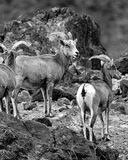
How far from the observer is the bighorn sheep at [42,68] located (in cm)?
941

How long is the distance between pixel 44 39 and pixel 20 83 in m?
5.92

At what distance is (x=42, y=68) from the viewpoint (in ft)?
32.9

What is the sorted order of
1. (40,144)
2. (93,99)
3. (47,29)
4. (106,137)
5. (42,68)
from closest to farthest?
(40,144) → (93,99) → (106,137) → (42,68) → (47,29)

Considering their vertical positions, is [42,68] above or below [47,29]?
below

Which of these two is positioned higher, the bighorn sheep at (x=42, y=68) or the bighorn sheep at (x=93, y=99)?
the bighorn sheep at (x=42, y=68)

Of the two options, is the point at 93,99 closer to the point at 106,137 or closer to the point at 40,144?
the point at 106,137

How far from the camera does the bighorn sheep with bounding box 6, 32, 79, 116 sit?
30.9 feet

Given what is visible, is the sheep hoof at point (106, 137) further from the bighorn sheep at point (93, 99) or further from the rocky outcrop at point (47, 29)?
the rocky outcrop at point (47, 29)

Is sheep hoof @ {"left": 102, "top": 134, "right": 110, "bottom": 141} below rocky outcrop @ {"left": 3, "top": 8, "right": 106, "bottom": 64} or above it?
below

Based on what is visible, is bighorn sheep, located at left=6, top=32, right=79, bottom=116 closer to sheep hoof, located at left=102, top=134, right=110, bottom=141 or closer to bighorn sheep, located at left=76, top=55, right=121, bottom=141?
bighorn sheep, located at left=76, top=55, right=121, bottom=141

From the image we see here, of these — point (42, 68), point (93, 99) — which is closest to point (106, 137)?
point (93, 99)

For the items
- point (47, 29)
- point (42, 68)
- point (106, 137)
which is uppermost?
point (47, 29)

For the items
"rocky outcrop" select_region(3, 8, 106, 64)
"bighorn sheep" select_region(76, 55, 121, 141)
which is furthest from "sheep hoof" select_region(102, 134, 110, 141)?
"rocky outcrop" select_region(3, 8, 106, 64)

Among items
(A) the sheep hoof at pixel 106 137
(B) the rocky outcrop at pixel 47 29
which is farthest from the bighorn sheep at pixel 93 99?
(B) the rocky outcrop at pixel 47 29
